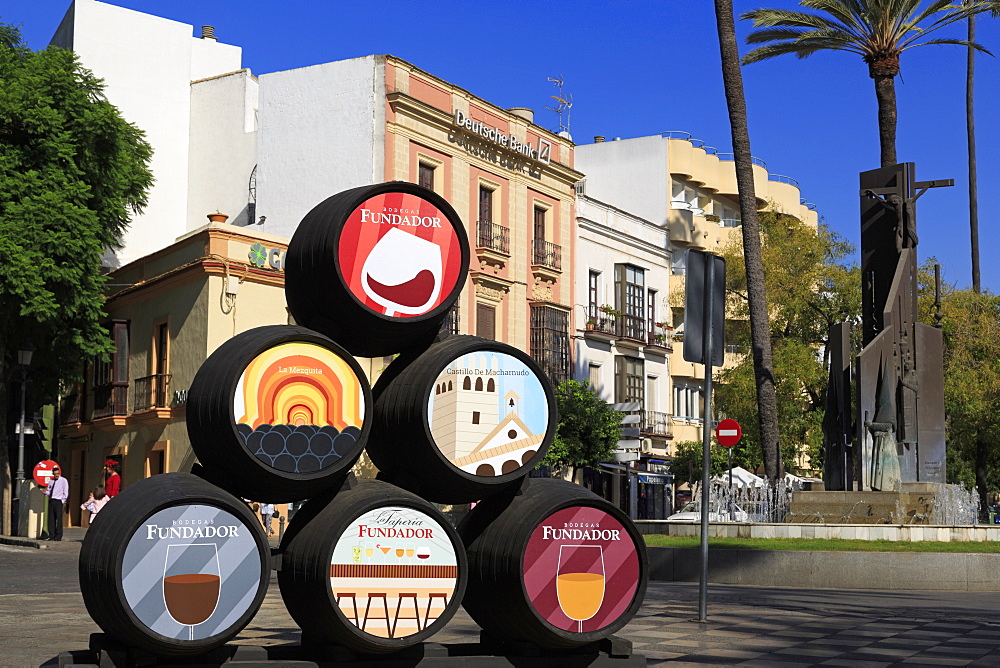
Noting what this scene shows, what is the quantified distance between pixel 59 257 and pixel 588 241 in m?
19.7

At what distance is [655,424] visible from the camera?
47125 millimetres

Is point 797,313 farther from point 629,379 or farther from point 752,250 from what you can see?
point 752,250

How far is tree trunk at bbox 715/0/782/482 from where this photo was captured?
23.2 m

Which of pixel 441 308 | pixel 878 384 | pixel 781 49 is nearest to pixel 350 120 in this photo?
pixel 781 49

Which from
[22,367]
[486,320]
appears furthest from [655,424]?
[22,367]

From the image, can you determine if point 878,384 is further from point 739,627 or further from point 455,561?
point 455,561

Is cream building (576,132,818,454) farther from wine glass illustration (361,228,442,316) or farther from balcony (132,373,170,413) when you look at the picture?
wine glass illustration (361,228,442,316)

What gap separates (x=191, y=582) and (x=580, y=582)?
1.88 meters

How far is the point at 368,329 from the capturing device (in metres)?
6.20

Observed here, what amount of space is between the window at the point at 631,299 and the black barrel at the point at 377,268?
38590 millimetres

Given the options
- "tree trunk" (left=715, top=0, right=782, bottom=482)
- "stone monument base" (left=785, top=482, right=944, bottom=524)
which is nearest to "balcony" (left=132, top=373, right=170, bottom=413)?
"tree trunk" (left=715, top=0, right=782, bottom=482)

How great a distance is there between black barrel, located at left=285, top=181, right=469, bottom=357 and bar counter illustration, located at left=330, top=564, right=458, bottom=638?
45.5 inches

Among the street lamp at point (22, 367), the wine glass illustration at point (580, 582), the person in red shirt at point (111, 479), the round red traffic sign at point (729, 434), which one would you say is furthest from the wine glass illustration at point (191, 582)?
the person in red shirt at point (111, 479)

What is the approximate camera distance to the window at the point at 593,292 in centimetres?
4359
